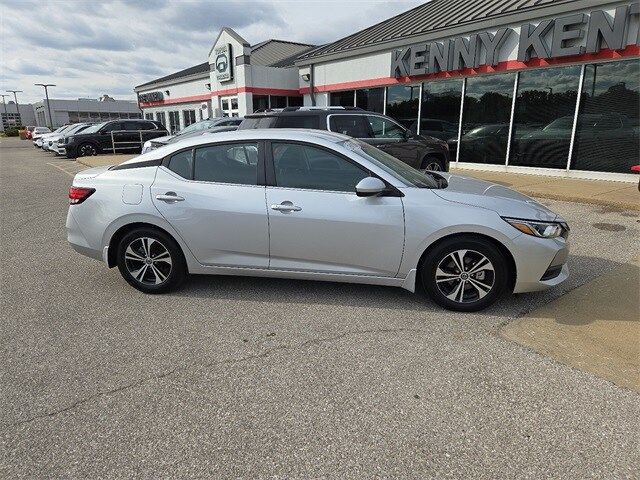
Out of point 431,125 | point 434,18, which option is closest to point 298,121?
point 431,125

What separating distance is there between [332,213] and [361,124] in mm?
5564

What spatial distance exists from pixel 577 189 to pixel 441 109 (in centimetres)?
573

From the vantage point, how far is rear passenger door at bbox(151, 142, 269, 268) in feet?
12.7

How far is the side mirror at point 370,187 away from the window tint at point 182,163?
168 centimetres

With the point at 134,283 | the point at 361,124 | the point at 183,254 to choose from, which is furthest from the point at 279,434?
the point at 361,124

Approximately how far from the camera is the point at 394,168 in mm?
4039

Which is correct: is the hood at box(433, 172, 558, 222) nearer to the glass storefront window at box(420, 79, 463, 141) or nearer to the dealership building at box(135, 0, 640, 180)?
the dealership building at box(135, 0, 640, 180)

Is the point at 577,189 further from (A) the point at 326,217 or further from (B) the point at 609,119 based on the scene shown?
(A) the point at 326,217

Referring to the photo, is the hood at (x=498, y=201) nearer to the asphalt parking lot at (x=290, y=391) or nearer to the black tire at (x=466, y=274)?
the black tire at (x=466, y=274)

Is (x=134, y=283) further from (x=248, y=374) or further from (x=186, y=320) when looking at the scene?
(x=248, y=374)

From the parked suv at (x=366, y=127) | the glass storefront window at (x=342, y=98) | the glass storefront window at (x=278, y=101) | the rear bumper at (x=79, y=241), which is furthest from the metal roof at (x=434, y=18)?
the rear bumper at (x=79, y=241)

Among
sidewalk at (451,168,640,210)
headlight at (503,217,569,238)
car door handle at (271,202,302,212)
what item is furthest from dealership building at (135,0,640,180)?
car door handle at (271,202,302,212)

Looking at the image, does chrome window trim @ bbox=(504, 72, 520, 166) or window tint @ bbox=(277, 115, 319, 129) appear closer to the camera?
window tint @ bbox=(277, 115, 319, 129)

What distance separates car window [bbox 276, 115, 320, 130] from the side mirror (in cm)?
494
